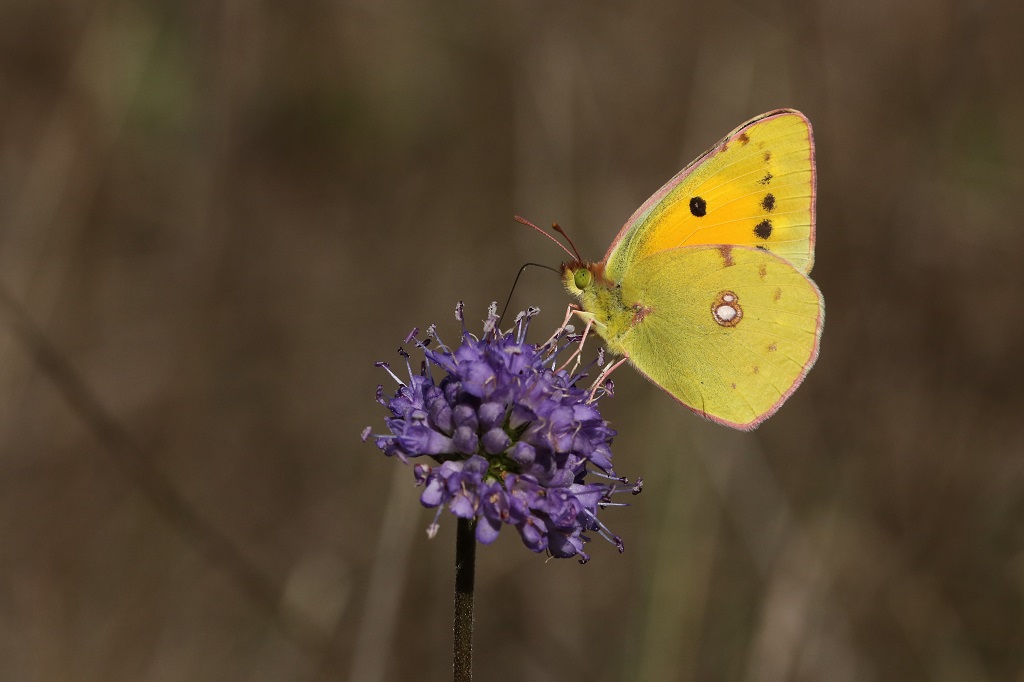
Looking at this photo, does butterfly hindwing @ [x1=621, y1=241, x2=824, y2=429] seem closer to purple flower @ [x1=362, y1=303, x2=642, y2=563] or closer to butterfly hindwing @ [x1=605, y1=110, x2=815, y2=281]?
butterfly hindwing @ [x1=605, y1=110, x2=815, y2=281]

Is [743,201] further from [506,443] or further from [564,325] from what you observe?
[506,443]

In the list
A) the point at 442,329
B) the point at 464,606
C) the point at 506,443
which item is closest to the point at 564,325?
the point at 506,443

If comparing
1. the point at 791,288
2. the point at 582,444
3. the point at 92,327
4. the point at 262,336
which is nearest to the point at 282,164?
the point at 262,336

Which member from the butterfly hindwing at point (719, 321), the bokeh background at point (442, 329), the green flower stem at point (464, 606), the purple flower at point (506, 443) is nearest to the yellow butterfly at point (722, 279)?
the butterfly hindwing at point (719, 321)

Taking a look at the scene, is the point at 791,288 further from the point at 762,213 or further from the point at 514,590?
the point at 514,590

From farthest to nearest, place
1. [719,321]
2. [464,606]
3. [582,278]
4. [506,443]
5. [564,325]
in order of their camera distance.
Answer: [719,321], [582,278], [564,325], [506,443], [464,606]

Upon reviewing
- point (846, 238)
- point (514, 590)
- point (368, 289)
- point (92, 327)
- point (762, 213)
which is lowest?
point (514, 590)

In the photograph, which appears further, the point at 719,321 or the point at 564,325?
the point at 719,321

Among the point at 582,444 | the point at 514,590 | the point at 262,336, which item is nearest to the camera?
the point at 582,444
